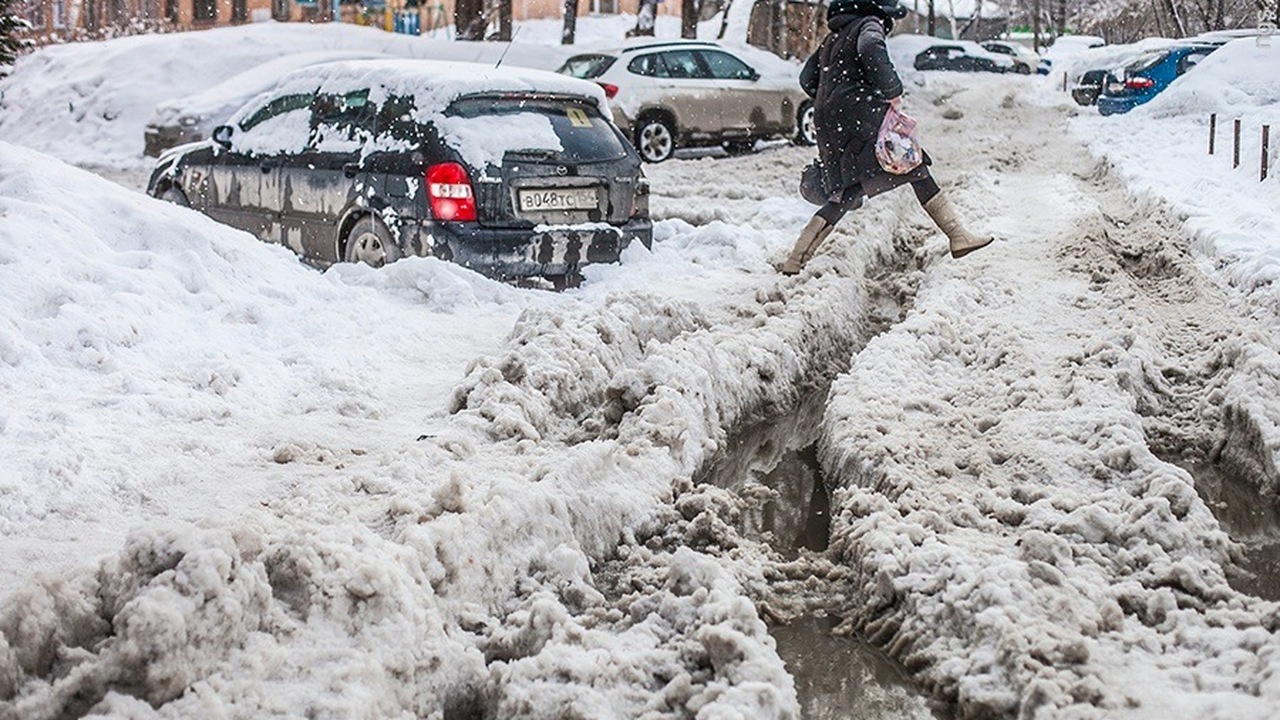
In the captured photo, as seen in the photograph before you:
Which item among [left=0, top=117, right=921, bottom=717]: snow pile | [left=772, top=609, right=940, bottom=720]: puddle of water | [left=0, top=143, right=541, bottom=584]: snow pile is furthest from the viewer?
[left=0, top=143, right=541, bottom=584]: snow pile

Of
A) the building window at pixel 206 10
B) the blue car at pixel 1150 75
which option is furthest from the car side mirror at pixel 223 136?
the building window at pixel 206 10

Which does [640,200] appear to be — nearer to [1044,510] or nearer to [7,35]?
[7,35]

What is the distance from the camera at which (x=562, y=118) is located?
8664 mm

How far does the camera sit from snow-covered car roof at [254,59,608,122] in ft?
27.5

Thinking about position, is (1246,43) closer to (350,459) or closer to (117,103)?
(117,103)

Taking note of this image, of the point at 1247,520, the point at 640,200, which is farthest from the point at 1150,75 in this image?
the point at 1247,520

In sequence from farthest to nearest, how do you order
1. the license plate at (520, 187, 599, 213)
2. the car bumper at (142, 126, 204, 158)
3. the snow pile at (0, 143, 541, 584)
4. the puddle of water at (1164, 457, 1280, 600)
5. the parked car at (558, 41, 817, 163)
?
the car bumper at (142, 126, 204, 158), the parked car at (558, 41, 817, 163), the license plate at (520, 187, 599, 213), the snow pile at (0, 143, 541, 584), the puddle of water at (1164, 457, 1280, 600)

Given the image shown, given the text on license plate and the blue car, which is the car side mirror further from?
the blue car

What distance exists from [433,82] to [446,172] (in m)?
0.78


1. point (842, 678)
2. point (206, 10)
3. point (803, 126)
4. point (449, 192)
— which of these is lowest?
point (842, 678)

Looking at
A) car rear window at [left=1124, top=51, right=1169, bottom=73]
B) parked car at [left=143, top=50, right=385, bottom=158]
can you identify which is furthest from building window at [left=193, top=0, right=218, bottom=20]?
car rear window at [left=1124, top=51, right=1169, bottom=73]

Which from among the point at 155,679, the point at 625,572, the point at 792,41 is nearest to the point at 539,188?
the point at 625,572

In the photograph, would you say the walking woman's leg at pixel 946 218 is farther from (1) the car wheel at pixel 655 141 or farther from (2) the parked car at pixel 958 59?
(2) the parked car at pixel 958 59

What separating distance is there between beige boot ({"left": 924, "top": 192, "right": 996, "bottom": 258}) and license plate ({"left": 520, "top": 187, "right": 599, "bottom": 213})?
216cm
